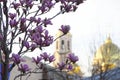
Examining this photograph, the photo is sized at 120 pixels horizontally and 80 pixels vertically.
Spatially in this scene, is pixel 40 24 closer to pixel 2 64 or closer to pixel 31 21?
pixel 31 21

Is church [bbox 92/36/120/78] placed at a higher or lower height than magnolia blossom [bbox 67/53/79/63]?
higher

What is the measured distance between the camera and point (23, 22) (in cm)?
390

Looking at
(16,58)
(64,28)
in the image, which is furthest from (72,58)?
(16,58)

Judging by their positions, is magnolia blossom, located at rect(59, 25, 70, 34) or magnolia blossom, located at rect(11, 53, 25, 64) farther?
magnolia blossom, located at rect(59, 25, 70, 34)

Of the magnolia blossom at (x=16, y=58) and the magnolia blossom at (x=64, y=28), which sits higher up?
the magnolia blossom at (x=64, y=28)

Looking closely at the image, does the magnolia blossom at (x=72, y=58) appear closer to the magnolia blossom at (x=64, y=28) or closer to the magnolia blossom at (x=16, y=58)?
the magnolia blossom at (x=64, y=28)

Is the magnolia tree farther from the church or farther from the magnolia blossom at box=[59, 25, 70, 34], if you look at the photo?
the church

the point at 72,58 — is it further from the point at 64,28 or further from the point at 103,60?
the point at 103,60

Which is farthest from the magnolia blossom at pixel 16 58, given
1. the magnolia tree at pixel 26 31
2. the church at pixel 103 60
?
the church at pixel 103 60

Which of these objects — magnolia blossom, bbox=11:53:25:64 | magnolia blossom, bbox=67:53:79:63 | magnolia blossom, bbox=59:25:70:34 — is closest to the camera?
magnolia blossom, bbox=11:53:25:64

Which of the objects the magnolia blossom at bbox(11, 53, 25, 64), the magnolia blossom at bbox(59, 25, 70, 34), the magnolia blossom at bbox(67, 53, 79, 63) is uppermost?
the magnolia blossom at bbox(59, 25, 70, 34)

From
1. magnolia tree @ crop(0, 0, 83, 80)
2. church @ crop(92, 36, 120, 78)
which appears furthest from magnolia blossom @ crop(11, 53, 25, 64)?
church @ crop(92, 36, 120, 78)

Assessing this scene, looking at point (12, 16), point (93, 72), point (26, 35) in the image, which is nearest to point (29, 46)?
point (26, 35)

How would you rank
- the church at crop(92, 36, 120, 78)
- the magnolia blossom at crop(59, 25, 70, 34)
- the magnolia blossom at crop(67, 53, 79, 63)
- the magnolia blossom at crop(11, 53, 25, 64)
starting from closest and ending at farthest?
1. the magnolia blossom at crop(11, 53, 25, 64)
2. the magnolia blossom at crop(67, 53, 79, 63)
3. the magnolia blossom at crop(59, 25, 70, 34)
4. the church at crop(92, 36, 120, 78)
